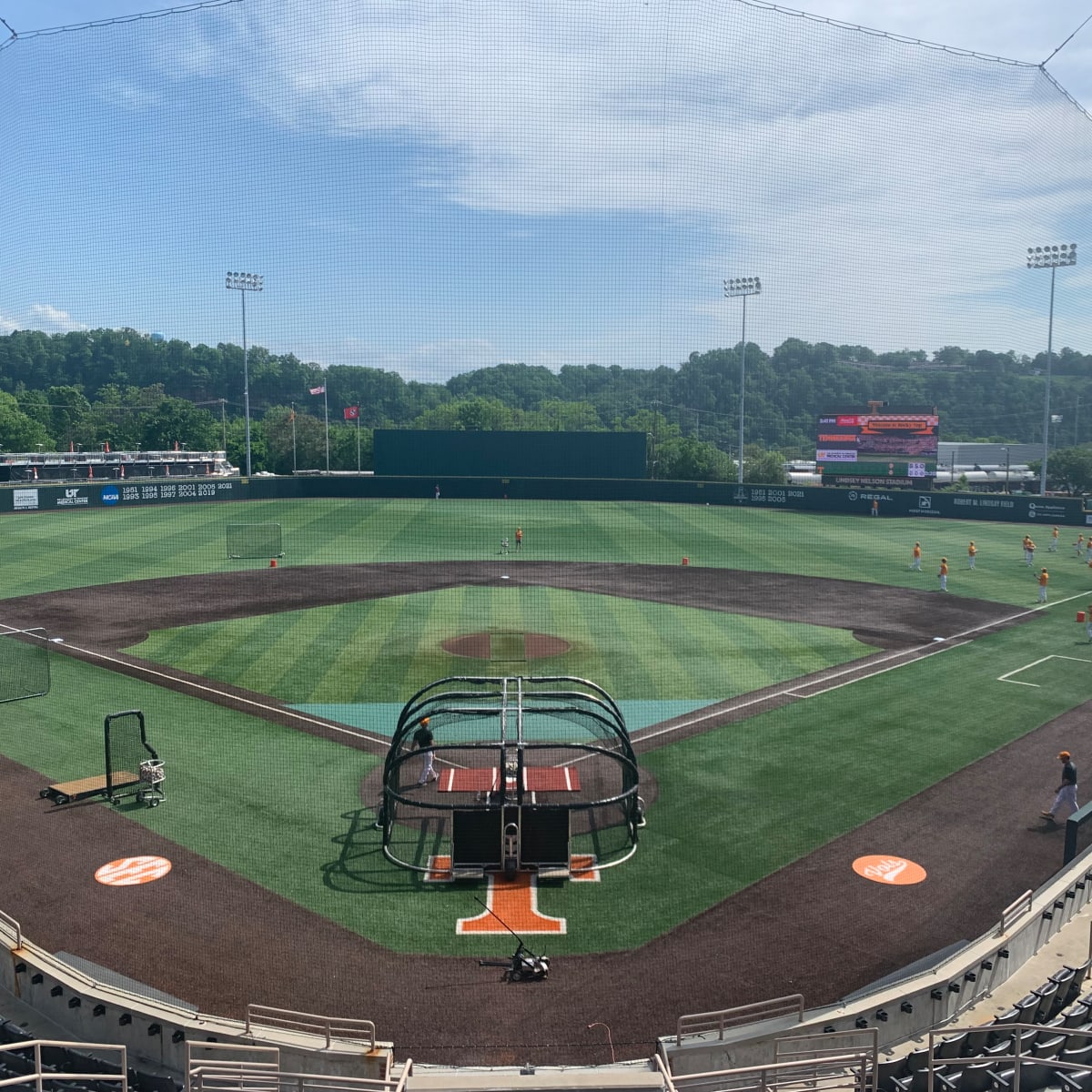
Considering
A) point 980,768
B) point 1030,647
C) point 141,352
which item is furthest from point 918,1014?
point 141,352

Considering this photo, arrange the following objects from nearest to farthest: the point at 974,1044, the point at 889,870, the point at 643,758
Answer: the point at 974,1044 → the point at 889,870 → the point at 643,758

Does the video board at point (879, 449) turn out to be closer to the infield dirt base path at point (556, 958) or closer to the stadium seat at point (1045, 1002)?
the infield dirt base path at point (556, 958)

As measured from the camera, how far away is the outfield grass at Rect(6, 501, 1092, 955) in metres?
10.7

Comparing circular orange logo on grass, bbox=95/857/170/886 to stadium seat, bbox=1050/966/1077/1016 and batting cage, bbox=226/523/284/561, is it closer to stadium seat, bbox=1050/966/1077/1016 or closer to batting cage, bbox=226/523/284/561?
stadium seat, bbox=1050/966/1077/1016

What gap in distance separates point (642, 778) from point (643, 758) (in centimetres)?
91

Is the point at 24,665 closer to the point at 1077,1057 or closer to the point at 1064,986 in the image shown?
the point at 1064,986

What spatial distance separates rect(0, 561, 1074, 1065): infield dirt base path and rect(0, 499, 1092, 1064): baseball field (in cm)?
4

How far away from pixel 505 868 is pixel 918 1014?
499cm

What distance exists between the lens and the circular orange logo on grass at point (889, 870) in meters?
11.0

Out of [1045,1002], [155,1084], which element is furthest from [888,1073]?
[155,1084]

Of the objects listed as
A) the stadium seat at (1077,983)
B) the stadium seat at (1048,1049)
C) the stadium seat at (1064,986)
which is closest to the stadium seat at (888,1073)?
the stadium seat at (1048,1049)

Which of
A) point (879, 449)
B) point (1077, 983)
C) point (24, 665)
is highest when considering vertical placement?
point (879, 449)

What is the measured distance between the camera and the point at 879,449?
2387 inches

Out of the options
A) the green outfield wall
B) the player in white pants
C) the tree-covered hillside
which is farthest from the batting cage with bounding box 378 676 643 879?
the green outfield wall
